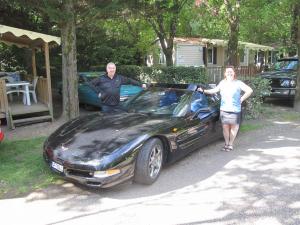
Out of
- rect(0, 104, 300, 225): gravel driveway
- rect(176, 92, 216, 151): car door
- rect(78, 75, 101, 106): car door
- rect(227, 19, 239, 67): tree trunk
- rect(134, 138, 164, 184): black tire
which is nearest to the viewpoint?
rect(0, 104, 300, 225): gravel driveway

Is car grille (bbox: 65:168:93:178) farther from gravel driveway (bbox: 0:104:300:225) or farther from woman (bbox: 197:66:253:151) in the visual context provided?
woman (bbox: 197:66:253:151)

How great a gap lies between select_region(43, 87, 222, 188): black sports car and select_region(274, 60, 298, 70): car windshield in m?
8.75

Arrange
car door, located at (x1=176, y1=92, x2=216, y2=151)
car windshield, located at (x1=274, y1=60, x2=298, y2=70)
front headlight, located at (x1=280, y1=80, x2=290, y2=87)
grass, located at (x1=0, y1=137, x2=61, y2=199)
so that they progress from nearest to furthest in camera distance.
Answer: grass, located at (x1=0, y1=137, x2=61, y2=199) → car door, located at (x1=176, y1=92, x2=216, y2=151) → front headlight, located at (x1=280, y1=80, x2=290, y2=87) → car windshield, located at (x1=274, y1=60, x2=298, y2=70)

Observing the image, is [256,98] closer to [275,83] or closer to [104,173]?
[275,83]

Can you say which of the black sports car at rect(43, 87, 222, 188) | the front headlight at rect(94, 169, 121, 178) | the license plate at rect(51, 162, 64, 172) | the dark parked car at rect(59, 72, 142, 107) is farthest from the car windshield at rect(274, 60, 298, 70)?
the license plate at rect(51, 162, 64, 172)

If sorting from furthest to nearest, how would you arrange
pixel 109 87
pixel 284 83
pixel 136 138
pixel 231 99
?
1. pixel 284 83
2. pixel 109 87
3. pixel 231 99
4. pixel 136 138

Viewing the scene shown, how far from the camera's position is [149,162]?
5.39m

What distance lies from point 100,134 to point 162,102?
1.72m

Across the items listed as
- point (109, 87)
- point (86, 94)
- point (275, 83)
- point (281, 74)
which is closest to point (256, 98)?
point (275, 83)

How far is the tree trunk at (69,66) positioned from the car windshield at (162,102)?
335 centimetres

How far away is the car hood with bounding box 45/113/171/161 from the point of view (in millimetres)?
5133

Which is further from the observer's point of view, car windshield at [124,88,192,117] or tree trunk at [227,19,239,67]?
tree trunk at [227,19,239,67]

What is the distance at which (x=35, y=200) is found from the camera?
501 centimetres

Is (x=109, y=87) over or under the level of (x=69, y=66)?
under
